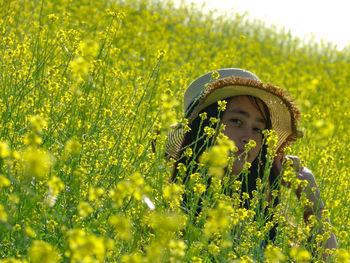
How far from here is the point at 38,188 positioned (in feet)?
6.97

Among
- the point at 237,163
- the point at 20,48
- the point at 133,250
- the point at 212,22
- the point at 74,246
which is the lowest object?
the point at 74,246

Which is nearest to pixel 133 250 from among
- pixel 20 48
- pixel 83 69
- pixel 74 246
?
pixel 83 69

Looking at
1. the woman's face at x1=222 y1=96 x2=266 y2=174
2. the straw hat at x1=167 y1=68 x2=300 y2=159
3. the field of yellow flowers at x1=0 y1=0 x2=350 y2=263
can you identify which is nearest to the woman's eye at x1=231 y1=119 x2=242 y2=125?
the woman's face at x1=222 y1=96 x2=266 y2=174

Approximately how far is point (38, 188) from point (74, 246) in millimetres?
1063

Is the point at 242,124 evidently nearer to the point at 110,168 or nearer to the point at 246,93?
the point at 246,93

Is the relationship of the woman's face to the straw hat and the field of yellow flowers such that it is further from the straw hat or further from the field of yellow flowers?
the field of yellow flowers

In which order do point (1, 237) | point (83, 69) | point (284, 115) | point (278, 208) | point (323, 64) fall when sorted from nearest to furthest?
point (83, 69)
point (1, 237)
point (278, 208)
point (284, 115)
point (323, 64)

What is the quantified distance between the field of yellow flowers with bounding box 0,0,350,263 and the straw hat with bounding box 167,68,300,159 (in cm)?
17

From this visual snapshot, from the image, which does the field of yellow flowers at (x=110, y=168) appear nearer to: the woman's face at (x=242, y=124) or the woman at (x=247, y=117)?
the woman at (x=247, y=117)

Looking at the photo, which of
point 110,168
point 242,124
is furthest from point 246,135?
point 110,168

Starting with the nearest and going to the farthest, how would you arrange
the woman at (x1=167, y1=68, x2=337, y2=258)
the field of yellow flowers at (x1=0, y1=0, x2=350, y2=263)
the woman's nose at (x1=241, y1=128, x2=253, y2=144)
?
1. the field of yellow flowers at (x1=0, y1=0, x2=350, y2=263)
2. the woman's nose at (x1=241, y1=128, x2=253, y2=144)
3. the woman at (x1=167, y1=68, x2=337, y2=258)

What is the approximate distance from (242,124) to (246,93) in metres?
0.17

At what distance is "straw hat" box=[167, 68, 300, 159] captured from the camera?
2944 mm

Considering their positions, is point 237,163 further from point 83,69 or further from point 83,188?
point 83,69
